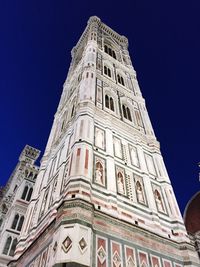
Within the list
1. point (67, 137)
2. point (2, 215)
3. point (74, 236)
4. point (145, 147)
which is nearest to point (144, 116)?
point (145, 147)

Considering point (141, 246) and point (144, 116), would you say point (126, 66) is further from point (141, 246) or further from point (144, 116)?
point (141, 246)

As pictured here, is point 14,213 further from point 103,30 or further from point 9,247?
point 103,30

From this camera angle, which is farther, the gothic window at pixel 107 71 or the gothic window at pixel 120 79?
the gothic window at pixel 120 79

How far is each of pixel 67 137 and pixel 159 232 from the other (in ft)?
18.4

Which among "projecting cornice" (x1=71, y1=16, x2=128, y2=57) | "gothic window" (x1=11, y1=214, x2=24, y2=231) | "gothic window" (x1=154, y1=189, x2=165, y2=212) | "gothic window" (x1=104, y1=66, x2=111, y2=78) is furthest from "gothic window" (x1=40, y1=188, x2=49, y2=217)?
"projecting cornice" (x1=71, y1=16, x2=128, y2=57)

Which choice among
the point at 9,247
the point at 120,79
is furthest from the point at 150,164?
the point at 9,247

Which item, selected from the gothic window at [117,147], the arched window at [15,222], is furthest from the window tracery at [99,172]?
the arched window at [15,222]

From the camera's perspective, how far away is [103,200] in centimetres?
777

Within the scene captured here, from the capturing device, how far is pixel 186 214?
23766mm

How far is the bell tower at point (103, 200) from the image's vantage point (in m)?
6.20

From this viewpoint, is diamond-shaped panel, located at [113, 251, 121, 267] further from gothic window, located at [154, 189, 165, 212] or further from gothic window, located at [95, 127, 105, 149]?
gothic window, located at [95, 127, 105, 149]

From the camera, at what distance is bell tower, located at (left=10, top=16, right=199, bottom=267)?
620 centimetres

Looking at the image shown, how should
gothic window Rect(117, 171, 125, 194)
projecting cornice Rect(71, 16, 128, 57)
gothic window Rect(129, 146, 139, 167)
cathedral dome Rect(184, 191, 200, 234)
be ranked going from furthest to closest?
projecting cornice Rect(71, 16, 128, 57)
cathedral dome Rect(184, 191, 200, 234)
gothic window Rect(129, 146, 139, 167)
gothic window Rect(117, 171, 125, 194)

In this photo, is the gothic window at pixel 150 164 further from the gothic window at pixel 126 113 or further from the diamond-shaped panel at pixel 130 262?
the diamond-shaped panel at pixel 130 262
